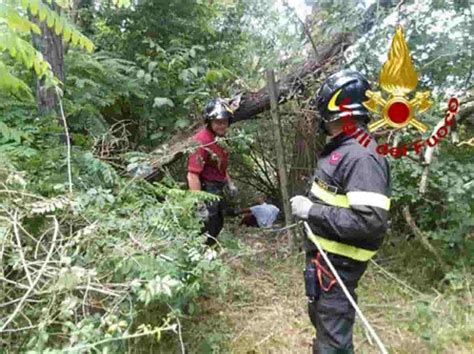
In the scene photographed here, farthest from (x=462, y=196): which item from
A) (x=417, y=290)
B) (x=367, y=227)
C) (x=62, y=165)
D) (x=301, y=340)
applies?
(x=62, y=165)

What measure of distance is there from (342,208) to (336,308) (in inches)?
22.8

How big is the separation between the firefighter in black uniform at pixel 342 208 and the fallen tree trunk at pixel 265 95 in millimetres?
2616

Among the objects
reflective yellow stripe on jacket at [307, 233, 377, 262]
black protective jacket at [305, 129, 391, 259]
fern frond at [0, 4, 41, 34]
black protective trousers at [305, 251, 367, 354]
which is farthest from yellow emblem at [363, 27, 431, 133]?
fern frond at [0, 4, 41, 34]

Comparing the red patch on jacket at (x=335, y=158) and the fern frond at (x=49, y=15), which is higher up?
the fern frond at (x=49, y=15)

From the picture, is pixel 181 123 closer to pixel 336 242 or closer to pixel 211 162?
pixel 211 162

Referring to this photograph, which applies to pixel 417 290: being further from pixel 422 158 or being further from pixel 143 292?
pixel 143 292

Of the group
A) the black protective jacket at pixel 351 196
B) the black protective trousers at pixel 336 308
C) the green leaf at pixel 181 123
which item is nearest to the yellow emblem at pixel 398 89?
the black protective jacket at pixel 351 196

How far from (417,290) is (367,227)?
94.6 inches

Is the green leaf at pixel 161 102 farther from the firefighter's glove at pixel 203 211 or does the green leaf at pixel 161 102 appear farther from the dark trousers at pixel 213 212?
the firefighter's glove at pixel 203 211

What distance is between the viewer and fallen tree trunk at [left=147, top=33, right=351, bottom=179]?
207 inches

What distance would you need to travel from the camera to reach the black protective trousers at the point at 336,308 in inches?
105

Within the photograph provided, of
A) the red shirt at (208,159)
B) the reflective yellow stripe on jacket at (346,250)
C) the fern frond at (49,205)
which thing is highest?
the reflective yellow stripe on jacket at (346,250)

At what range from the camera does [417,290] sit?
4457mm

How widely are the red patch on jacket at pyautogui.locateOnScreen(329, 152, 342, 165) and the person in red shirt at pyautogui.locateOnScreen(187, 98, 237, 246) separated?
2047 mm
